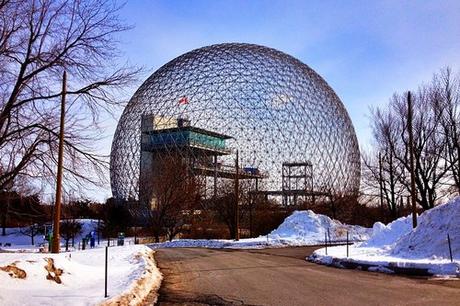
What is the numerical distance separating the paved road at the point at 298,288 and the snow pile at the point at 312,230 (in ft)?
69.1

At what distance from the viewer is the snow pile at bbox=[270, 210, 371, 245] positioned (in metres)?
36.8

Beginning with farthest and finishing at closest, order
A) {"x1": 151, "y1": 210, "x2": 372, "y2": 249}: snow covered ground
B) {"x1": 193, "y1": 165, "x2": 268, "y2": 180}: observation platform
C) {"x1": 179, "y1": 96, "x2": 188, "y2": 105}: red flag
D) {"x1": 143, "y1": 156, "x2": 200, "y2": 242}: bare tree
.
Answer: {"x1": 179, "y1": 96, "x2": 188, "y2": 105}: red flag, {"x1": 193, "y1": 165, "x2": 268, "y2": 180}: observation platform, {"x1": 143, "y1": 156, "x2": 200, "y2": 242}: bare tree, {"x1": 151, "y1": 210, "x2": 372, "y2": 249}: snow covered ground

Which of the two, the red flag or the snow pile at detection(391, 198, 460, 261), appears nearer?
the snow pile at detection(391, 198, 460, 261)

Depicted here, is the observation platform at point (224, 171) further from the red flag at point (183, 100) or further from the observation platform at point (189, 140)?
A: the red flag at point (183, 100)

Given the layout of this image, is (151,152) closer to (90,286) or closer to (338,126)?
(338,126)

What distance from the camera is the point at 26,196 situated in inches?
562

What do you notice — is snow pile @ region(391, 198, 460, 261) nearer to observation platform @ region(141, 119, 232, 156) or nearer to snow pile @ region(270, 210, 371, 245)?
snow pile @ region(270, 210, 371, 245)

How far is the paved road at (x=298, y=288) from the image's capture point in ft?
30.5

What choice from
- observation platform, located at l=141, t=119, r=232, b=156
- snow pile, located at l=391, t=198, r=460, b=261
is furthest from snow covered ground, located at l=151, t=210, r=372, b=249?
observation platform, located at l=141, t=119, r=232, b=156

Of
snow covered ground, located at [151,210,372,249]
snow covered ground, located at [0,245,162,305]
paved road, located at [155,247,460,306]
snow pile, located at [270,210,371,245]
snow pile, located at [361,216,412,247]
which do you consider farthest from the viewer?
snow pile, located at [270,210,371,245]

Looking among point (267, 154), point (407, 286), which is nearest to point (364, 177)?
point (267, 154)

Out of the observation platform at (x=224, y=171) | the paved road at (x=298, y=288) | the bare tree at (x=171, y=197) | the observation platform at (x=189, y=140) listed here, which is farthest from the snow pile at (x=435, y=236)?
the observation platform at (x=189, y=140)

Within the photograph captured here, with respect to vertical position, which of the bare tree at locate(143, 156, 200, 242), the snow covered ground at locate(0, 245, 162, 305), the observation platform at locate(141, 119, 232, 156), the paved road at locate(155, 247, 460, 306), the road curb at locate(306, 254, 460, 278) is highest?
the observation platform at locate(141, 119, 232, 156)

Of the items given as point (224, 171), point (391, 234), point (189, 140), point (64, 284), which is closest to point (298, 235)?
point (391, 234)
